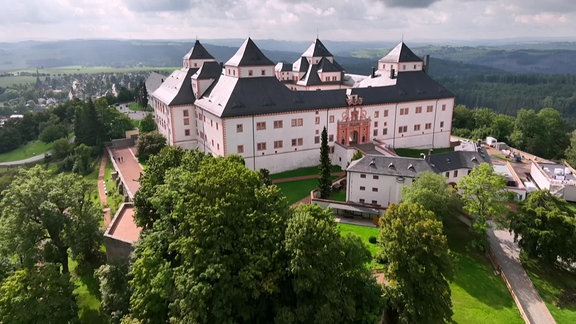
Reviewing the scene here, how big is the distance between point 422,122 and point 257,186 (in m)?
45.4

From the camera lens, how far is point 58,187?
119 feet

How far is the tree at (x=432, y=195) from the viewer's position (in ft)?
124

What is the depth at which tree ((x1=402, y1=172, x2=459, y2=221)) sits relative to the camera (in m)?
37.8

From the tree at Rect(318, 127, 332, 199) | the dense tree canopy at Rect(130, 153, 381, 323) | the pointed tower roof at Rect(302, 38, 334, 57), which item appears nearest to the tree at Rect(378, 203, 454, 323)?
the dense tree canopy at Rect(130, 153, 381, 323)

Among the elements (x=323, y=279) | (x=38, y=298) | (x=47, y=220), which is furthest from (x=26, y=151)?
(x=323, y=279)

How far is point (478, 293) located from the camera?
33.6m

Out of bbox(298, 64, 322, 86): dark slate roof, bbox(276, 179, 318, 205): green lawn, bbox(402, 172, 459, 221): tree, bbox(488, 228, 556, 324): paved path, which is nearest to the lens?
bbox(488, 228, 556, 324): paved path

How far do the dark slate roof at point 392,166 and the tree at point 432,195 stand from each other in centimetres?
451

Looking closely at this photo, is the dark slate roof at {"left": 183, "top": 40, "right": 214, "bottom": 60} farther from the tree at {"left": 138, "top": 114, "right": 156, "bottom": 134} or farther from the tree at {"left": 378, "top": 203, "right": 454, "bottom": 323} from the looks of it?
the tree at {"left": 378, "top": 203, "right": 454, "bottom": 323}

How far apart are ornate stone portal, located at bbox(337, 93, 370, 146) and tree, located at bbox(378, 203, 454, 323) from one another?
1295 inches

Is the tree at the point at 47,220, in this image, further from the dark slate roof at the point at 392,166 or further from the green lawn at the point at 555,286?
the green lawn at the point at 555,286

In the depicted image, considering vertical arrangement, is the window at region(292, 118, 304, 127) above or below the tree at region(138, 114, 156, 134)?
above

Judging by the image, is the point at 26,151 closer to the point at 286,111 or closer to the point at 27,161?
the point at 27,161

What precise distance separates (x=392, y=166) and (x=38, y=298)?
33873 mm
